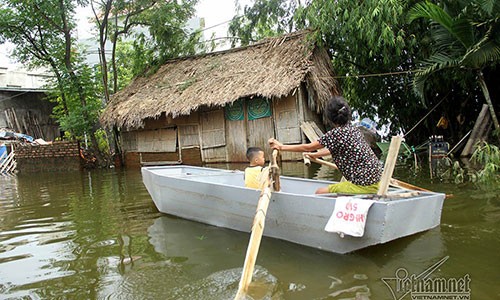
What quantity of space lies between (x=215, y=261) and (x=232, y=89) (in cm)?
876

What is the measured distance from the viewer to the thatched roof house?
11.3 m

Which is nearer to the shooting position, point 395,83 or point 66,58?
point 395,83

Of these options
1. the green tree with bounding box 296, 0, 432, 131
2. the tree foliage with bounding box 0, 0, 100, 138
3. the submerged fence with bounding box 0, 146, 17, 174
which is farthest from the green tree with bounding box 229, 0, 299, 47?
the submerged fence with bounding box 0, 146, 17, 174

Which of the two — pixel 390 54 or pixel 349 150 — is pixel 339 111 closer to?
pixel 349 150

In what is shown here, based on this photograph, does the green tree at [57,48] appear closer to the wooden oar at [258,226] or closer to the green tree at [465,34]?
the green tree at [465,34]

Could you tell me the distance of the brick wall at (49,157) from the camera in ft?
49.6

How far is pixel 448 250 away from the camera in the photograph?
3537 millimetres

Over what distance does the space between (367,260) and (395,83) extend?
33.1 feet

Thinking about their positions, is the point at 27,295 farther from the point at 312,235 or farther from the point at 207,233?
the point at 312,235

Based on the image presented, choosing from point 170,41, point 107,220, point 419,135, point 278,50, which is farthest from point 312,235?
point 170,41

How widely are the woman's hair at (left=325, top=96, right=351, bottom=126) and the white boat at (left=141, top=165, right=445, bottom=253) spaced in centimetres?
71

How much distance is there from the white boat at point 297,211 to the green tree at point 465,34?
4902 mm

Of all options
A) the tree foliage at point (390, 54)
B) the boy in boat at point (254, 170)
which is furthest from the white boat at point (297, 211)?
the tree foliage at point (390, 54)

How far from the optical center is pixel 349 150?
3703 mm
